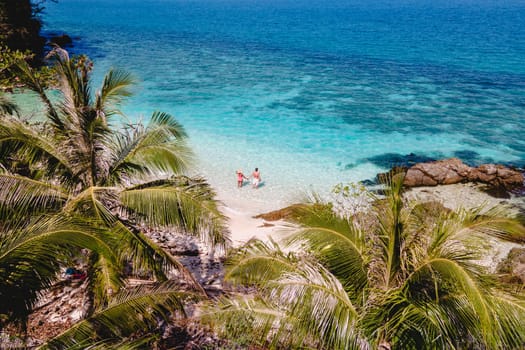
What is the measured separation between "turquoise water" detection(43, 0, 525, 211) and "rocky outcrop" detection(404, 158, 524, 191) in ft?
7.72

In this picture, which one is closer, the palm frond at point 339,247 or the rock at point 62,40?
the palm frond at point 339,247

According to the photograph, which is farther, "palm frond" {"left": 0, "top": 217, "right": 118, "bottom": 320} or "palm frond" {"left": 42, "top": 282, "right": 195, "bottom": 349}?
"palm frond" {"left": 42, "top": 282, "right": 195, "bottom": 349}

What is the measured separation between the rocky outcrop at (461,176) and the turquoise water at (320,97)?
2.35 metres

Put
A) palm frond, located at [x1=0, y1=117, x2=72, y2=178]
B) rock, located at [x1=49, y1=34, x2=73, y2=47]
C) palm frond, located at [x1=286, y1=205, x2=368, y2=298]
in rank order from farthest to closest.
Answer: rock, located at [x1=49, y1=34, x2=73, y2=47] < palm frond, located at [x1=0, y1=117, x2=72, y2=178] < palm frond, located at [x1=286, y1=205, x2=368, y2=298]

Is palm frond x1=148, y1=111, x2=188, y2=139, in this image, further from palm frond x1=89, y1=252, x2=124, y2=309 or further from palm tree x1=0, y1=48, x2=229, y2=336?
palm frond x1=89, y1=252, x2=124, y2=309

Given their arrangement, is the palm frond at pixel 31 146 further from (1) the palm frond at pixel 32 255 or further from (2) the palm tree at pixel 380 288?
(2) the palm tree at pixel 380 288

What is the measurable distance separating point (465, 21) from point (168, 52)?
6499 cm

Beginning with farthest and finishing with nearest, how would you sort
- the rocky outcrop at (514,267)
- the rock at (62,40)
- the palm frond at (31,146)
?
the rock at (62,40) → the rocky outcrop at (514,267) → the palm frond at (31,146)

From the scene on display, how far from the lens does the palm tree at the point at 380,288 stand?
16.2 feet

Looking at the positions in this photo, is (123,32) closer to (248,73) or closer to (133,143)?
(248,73)

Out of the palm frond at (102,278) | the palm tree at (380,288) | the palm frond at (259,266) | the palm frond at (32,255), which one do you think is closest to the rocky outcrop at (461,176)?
the palm tree at (380,288)

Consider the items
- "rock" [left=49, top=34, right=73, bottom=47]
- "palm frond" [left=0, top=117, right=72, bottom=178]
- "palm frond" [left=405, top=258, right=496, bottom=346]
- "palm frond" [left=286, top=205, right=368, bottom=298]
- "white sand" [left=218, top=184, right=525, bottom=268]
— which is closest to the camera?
"palm frond" [left=405, top=258, right=496, bottom=346]

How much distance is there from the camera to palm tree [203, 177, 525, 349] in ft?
16.2

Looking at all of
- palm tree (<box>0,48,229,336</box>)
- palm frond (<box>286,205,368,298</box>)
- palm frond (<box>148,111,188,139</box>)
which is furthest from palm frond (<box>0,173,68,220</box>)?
palm frond (<box>286,205,368,298</box>)
